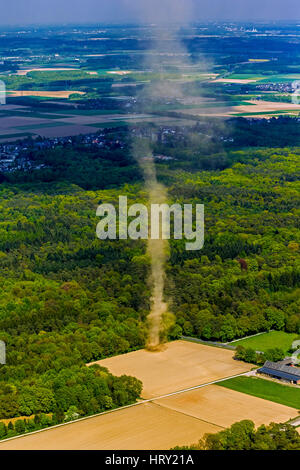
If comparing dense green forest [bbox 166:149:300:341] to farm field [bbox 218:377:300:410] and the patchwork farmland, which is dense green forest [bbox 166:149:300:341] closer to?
the patchwork farmland

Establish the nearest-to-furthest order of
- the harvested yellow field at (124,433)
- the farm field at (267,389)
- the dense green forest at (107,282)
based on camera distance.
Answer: the harvested yellow field at (124,433) < the farm field at (267,389) < the dense green forest at (107,282)

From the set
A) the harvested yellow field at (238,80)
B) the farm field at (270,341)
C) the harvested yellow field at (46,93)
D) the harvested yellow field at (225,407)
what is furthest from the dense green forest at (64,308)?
the harvested yellow field at (238,80)

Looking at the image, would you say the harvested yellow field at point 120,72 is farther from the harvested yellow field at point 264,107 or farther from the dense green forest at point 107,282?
the dense green forest at point 107,282

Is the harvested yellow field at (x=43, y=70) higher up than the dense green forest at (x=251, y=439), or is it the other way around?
the harvested yellow field at (x=43, y=70)

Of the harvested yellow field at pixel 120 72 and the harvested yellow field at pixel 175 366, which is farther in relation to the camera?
the harvested yellow field at pixel 120 72

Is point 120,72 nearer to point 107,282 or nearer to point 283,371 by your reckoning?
point 107,282

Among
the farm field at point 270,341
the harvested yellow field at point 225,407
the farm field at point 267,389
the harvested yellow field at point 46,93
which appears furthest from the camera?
A: the harvested yellow field at point 46,93

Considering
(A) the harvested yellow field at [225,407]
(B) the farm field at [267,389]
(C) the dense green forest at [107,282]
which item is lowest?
(A) the harvested yellow field at [225,407]

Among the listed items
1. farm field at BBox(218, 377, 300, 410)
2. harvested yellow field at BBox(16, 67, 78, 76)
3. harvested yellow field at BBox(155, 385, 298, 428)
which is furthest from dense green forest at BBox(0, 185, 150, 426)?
→ harvested yellow field at BBox(16, 67, 78, 76)
